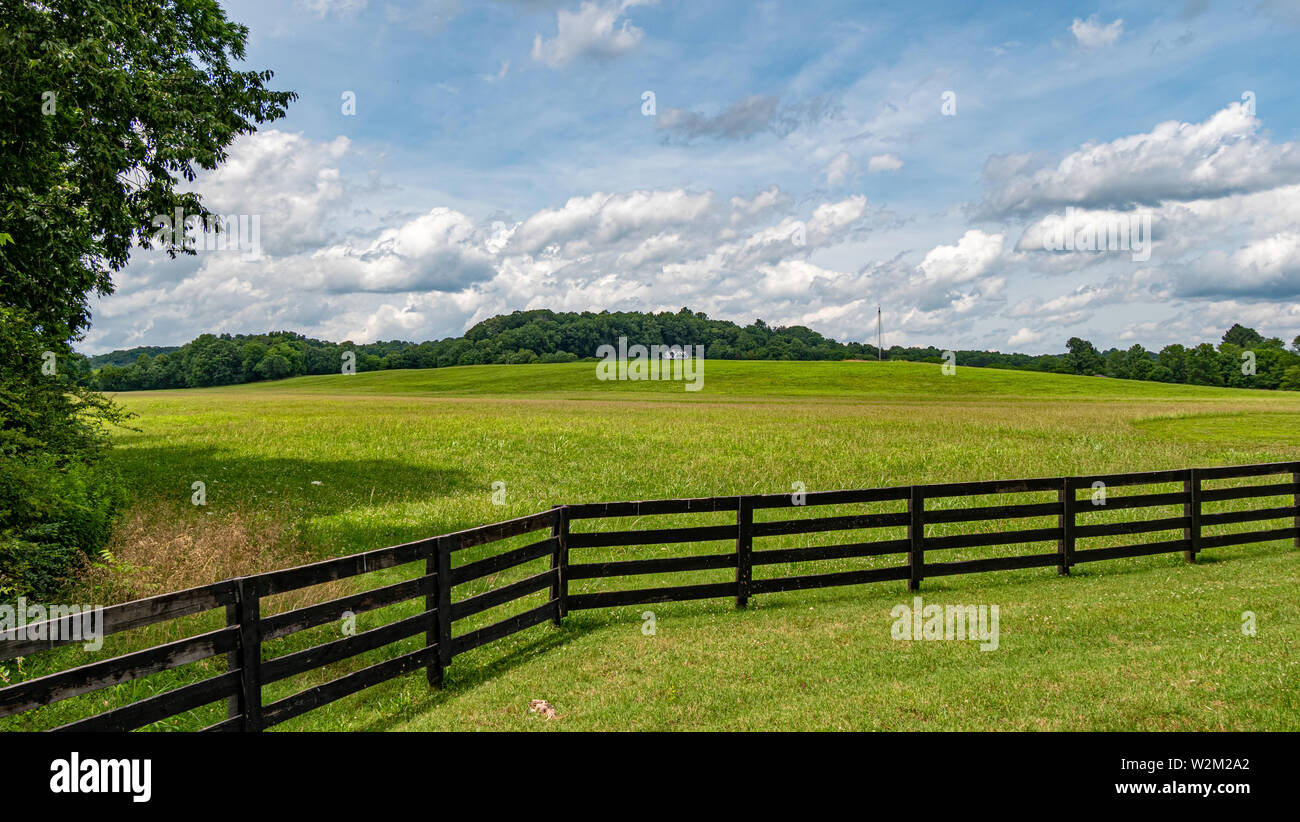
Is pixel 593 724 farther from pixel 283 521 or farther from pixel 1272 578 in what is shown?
pixel 283 521

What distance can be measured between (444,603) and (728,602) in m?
4.78

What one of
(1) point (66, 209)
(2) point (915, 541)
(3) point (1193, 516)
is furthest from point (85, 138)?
(3) point (1193, 516)

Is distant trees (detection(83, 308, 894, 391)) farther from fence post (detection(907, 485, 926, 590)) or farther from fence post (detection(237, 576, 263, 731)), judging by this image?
fence post (detection(237, 576, 263, 731))

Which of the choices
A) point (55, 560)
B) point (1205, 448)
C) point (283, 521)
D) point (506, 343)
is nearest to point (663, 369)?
point (506, 343)

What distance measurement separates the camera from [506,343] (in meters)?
152

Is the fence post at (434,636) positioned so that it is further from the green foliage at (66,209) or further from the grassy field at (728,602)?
the green foliage at (66,209)

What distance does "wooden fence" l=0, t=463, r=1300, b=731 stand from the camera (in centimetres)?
562

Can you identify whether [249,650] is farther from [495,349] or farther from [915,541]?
[495,349]

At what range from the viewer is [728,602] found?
11.3 m

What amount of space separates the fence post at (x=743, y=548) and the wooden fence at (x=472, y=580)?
18 millimetres

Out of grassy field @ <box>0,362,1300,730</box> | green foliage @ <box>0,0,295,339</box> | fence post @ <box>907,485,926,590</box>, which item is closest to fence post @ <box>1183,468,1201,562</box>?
grassy field @ <box>0,362,1300,730</box>

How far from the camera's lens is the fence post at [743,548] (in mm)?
10633
